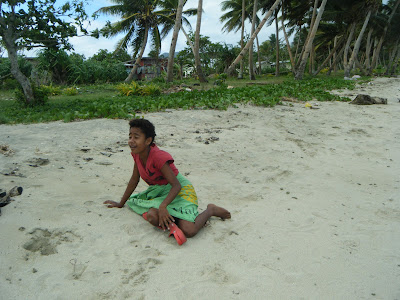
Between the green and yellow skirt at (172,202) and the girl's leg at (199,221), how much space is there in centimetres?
4

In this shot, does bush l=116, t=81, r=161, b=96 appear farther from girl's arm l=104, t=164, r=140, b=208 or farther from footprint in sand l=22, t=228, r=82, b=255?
footprint in sand l=22, t=228, r=82, b=255

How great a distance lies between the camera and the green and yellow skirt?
2.41 meters

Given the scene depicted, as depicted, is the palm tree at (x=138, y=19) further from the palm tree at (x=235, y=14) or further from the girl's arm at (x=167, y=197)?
the girl's arm at (x=167, y=197)

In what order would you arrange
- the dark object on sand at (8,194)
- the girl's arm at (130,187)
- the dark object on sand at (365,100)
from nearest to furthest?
the dark object on sand at (8,194), the girl's arm at (130,187), the dark object on sand at (365,100)

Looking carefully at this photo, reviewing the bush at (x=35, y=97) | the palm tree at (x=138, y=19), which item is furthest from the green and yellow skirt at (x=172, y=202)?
the palm tree at (x=138, y=19)

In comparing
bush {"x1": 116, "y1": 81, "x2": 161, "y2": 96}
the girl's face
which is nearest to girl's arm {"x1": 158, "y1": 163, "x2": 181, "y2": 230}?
the girl's face

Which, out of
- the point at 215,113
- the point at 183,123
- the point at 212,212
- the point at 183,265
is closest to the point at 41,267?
the point at 183,265

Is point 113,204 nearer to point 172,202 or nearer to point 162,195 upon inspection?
point 162,195

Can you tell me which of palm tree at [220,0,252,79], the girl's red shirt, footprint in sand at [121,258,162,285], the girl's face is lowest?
footprint in sand at [121,258,162,285]

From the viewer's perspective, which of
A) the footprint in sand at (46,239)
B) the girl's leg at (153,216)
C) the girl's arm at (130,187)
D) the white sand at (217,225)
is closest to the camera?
the white sand at (217,225)

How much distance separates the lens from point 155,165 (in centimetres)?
239

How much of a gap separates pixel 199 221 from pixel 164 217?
29 cm

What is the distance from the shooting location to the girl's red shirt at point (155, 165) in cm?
236

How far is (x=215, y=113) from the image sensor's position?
6668 millimetres
